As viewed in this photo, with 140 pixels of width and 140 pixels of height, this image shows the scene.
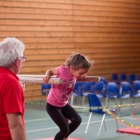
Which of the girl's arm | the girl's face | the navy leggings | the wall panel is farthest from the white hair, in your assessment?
the wall panel

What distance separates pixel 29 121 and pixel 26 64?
3.69m

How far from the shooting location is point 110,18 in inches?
475

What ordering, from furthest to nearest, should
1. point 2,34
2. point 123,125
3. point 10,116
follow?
point 2,34 → point 123,125 → point 10,116

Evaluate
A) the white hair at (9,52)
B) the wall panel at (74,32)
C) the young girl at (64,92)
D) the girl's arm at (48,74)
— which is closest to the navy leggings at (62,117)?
the young girl at (64,92)

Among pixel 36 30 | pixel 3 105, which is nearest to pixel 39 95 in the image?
pixel 36 30

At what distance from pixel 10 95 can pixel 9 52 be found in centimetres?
30

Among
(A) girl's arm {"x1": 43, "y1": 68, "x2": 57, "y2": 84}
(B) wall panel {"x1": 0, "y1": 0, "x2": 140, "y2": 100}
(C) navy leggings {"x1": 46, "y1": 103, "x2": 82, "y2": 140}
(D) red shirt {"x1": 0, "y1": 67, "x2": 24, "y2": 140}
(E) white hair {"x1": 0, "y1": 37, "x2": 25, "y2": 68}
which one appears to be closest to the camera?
(D) red shirt {"x1": 0, "y1": 67, "x2": 24, "y2": 140}

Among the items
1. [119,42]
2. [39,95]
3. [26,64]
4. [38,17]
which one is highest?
[38,17]

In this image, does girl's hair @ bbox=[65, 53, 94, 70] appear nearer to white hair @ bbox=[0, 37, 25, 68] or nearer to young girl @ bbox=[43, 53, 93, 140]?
young girl @ bbox=[43, 53, 93, 140]

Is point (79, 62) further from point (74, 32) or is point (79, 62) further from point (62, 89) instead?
point (74, 32)

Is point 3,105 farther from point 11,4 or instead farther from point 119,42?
point 119,42

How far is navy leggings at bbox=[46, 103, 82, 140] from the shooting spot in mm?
3527

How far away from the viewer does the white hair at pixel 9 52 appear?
6.12ft

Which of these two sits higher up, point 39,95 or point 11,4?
→ point 11,4
